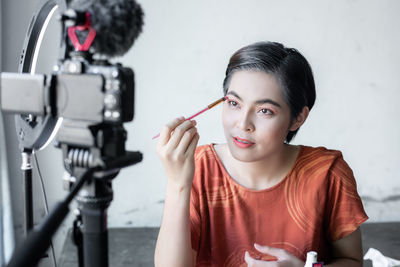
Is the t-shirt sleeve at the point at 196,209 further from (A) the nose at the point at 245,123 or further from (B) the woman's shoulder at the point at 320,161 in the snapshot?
(B) the woman's shoulder at the point at 320,161

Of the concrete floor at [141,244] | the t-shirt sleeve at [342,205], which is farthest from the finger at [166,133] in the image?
the concrete floor at [141,244]

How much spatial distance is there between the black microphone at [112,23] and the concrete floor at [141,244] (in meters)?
1.73

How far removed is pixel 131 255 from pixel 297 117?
1.44 metres

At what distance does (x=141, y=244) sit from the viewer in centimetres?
236

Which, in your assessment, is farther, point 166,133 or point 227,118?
point 227,118

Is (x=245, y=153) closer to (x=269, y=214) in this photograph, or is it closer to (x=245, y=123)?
(x=245, y=123)

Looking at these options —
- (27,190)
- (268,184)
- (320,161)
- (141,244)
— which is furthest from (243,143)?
(141,244)

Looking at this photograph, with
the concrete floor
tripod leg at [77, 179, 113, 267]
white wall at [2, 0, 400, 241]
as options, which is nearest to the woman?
tripod leg at [77, 179, 113, 267]

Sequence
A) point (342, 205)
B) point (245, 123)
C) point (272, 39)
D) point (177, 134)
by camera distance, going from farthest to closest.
Answer: point (272, 39) → point (342, 205) → point (245, 123) → point (177, 134)

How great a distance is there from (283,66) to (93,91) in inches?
26.4

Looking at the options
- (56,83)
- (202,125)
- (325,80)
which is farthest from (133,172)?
(56,83)

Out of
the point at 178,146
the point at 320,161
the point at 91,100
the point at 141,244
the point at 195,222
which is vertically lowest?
the point at 141,244

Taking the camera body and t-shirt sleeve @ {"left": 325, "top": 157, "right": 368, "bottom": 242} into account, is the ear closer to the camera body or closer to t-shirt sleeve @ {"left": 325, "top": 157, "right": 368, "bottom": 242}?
t-shirt sleeve @ {"left": 325, "top": 157, "right": 368, "bottom": 242}

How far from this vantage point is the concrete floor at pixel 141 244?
2.12 metres
